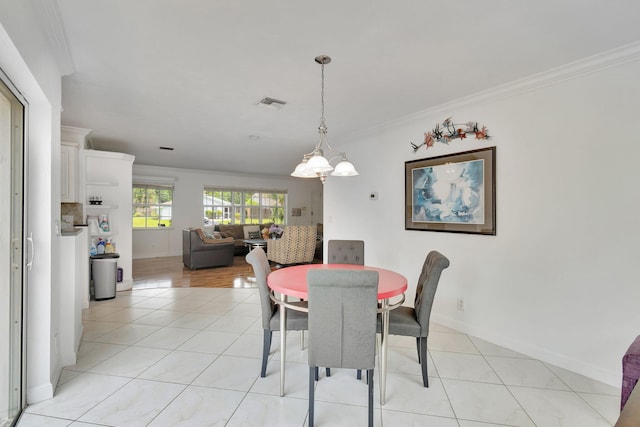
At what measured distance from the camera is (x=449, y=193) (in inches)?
124

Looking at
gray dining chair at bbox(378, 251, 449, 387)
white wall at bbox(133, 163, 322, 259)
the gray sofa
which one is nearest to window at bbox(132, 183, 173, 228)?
white wall at bbox(133, 163, 322, 259)

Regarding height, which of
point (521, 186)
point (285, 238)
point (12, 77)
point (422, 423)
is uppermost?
point (12, 77)

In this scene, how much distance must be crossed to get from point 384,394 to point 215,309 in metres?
2.51

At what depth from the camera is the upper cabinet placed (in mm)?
3826

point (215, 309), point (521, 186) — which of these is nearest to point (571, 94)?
point (521, 186)

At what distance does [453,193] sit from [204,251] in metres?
4.98

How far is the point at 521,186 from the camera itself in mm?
2658

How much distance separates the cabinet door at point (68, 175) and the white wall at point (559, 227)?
4354 mm

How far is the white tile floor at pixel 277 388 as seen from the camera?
180 centimetres

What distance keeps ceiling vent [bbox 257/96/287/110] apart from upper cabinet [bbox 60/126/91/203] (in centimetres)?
263

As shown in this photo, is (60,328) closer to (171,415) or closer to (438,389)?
(171,415)

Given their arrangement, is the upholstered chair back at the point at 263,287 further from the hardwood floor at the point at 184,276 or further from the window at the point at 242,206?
the window at the point at 242,206

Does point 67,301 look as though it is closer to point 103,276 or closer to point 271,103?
point 103,276

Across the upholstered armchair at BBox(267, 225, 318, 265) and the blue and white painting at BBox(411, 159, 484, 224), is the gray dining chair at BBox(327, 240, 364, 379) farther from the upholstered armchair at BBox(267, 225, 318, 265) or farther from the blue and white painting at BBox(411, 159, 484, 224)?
the upholstered armchair at BBox(267, 225, 318, 265)
